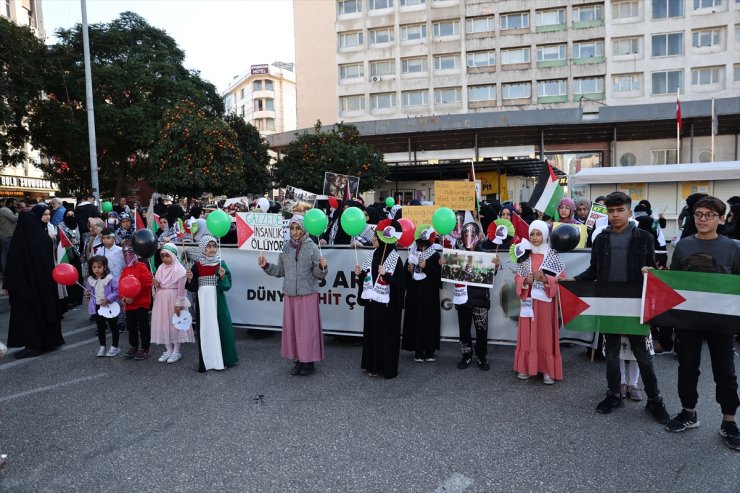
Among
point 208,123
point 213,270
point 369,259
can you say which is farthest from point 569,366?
point 208,123

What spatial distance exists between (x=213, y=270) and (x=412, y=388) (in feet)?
8.98

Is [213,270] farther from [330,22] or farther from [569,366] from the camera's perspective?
[330,22]

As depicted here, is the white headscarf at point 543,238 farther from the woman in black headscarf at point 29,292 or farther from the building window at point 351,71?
the building window at point 351,71

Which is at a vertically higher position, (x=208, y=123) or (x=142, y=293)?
(x=208, y=123)

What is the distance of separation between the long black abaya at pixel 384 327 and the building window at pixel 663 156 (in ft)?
124

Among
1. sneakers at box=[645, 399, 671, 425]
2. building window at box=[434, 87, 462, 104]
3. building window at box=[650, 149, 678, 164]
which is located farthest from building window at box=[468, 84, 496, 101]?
sneakers at box=[645, 399, 671, 425]

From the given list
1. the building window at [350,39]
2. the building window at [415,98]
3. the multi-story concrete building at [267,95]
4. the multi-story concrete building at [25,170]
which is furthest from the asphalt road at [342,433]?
the multi-story concrete building at [267,95]

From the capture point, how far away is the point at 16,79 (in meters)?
21.3

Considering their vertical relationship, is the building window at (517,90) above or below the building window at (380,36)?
below

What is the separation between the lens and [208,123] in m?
22.8

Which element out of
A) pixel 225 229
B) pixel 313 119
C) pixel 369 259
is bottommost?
pixel 369 259

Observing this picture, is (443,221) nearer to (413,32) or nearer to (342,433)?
(342,433)

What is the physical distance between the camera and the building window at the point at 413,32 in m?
46.4

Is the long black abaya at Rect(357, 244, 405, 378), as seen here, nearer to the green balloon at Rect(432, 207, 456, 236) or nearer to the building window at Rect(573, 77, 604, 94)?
the green balloon at Rect(432, 207, 456, 236)
